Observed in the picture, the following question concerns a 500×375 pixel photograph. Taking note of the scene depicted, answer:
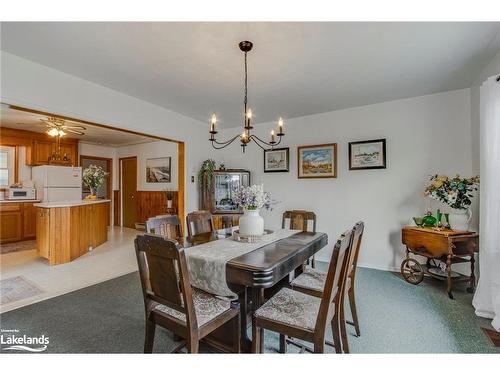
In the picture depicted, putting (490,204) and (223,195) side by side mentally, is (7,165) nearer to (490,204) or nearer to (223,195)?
(223,195)

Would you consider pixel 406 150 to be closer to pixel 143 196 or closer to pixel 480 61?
pixel 480 61

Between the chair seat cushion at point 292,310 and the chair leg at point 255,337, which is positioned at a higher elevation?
the chair seat cushion at point 292,310

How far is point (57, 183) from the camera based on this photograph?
4.68 m

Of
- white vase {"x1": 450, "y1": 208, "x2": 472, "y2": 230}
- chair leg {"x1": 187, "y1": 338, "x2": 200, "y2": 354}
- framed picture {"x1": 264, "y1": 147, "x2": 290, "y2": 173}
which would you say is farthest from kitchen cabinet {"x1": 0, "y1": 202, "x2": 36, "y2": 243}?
white vase {"x1": 450, "y1": 208, "x2": 472, "y2": 230}

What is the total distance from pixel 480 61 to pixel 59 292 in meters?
4.95

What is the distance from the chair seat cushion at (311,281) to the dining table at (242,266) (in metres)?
0.22

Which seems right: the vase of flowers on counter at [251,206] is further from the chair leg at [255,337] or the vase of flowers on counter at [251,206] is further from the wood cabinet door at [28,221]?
the wood cabinet door at [28,221]

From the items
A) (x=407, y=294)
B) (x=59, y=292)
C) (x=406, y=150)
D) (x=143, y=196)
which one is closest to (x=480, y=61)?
(x=406, y=150)

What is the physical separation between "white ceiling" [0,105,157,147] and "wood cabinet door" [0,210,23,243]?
5.85ft

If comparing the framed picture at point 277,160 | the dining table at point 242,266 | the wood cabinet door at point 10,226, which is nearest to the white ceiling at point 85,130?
the wood cabinet door at point 10,226

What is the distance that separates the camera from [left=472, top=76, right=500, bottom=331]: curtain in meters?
2.07

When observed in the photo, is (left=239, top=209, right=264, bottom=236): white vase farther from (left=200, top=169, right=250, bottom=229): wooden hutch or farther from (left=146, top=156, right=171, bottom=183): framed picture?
(left=146, top=156, right=171, bottom=183): framed picture

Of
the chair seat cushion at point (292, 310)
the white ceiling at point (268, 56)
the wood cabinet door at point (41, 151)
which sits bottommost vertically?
the chair seat cushion at point (292, 310)

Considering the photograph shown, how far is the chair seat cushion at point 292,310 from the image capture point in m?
1.37
